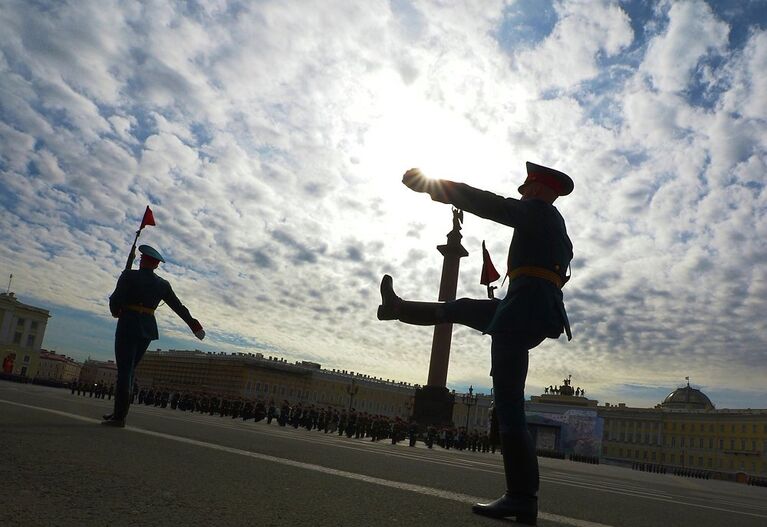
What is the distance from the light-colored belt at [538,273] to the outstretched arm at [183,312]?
3.92 m

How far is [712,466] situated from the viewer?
91.0 m

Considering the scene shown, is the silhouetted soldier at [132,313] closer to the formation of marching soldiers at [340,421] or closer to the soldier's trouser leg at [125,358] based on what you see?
the soldier's trouser leg at [125,358]

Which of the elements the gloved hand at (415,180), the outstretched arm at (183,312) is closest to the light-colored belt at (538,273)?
the gloved hand at (415,180)

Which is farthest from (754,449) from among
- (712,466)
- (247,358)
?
(247,358)

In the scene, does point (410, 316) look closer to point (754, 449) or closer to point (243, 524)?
point (243, 524)

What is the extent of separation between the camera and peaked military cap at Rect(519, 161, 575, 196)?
3344 mm

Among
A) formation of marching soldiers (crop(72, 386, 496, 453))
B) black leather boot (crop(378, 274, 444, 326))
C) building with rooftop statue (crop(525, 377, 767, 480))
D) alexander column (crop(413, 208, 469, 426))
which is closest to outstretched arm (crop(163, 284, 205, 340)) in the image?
black leather boot (crop(378, 274, 444, 326))

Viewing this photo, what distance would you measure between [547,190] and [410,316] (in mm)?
1053

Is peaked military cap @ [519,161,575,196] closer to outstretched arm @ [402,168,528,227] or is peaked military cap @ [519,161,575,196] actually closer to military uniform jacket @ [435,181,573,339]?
military uniform jacket @ [435,181,573,339]

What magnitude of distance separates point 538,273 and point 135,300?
422cm

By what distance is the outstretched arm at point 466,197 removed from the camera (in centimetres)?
293

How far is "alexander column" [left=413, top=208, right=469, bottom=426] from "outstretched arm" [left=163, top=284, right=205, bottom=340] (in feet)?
90.9

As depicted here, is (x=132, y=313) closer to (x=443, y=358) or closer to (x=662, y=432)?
(x=443, y=358)

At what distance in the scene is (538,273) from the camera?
3.09m
